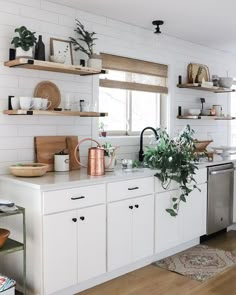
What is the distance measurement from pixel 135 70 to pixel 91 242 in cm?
213

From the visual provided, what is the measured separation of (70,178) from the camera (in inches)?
123

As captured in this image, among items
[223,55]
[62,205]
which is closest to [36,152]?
[62,205]

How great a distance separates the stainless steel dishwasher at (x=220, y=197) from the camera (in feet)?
14.6

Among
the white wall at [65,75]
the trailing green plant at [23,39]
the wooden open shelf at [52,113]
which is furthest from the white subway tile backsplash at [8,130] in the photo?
the trailing green plant at [23,39]

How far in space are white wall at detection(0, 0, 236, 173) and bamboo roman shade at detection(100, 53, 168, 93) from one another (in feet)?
0.23

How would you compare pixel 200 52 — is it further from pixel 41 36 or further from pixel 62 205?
pixel 62 205

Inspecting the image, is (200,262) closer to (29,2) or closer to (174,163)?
(174,163)

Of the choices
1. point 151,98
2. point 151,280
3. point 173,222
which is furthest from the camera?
point 151,98

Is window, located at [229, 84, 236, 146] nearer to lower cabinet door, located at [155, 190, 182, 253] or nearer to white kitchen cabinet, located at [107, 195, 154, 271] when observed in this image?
lower cabinet door, located at [155, 190, 182, 253]

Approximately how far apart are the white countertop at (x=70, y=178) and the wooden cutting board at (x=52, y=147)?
14cm

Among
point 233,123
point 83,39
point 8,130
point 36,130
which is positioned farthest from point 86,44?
point 233,123

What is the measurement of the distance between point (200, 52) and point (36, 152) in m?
2.98

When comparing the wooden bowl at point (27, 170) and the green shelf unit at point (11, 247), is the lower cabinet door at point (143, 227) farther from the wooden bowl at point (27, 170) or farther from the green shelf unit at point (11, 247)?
the green shelf unit at point (11, 247)

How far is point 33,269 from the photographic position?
2889 mm
